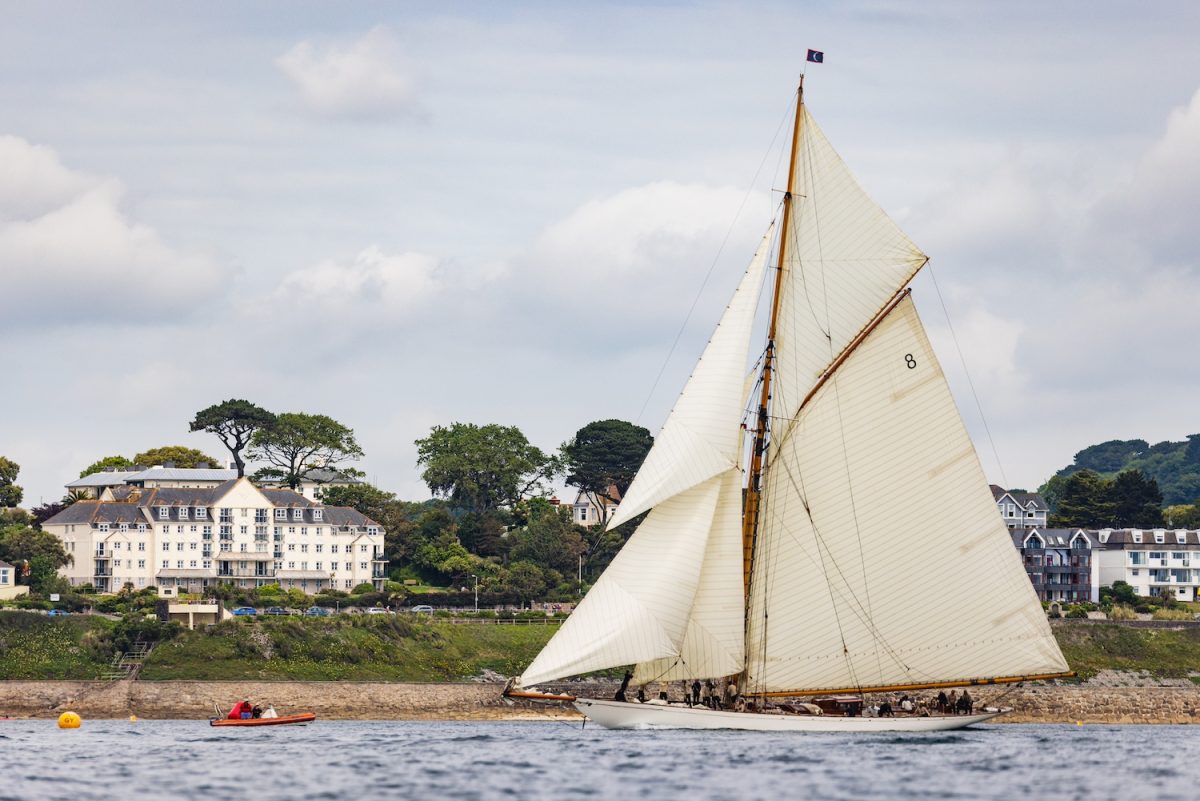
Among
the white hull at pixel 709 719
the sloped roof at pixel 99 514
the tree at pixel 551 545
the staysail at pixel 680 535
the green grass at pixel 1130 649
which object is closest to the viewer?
the staysail at pixel 680 535

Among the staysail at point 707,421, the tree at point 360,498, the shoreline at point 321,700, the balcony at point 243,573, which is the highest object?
the tree at point 360,498

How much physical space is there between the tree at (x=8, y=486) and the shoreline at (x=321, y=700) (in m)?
85.4

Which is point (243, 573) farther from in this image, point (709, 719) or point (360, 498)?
point (709, 719)

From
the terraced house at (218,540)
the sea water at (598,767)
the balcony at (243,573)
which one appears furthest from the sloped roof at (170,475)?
the sea water at (598,767)

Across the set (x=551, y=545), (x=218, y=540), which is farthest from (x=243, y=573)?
(x=551, y=545)

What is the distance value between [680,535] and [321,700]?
5259cm

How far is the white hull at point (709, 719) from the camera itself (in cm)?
7231

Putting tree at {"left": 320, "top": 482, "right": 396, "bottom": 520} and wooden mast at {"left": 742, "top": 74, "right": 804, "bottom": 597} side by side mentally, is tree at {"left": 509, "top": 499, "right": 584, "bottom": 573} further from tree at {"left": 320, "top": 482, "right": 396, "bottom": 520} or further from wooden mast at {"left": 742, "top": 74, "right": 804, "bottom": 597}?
wooden mast at {"left": 742, "top": 74, "right": 804, "bottom": 597}

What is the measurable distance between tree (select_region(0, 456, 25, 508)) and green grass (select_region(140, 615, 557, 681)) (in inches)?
3089

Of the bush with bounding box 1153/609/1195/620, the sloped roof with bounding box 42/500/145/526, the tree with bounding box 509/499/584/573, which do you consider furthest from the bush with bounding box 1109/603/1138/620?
the sloped roof with bounding box 42/500/145/526

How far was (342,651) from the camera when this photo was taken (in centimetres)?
12462

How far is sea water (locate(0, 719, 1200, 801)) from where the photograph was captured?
52.0 metres

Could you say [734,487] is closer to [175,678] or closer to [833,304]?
[833,304]

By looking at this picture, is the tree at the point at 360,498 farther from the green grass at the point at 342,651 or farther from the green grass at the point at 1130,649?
the green grass at the point at 1130,649
